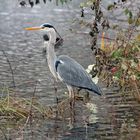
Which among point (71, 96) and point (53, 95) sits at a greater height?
point (71, 96)

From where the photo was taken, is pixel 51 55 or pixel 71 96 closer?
pixel 71 96

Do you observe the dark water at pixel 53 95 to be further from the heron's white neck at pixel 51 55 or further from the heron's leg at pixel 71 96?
the heron's white neck at pixel 51 55

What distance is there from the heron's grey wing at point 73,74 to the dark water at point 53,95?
435 millimetres

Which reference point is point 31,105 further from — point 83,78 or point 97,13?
point 97,13

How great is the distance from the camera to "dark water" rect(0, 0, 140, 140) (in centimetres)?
923

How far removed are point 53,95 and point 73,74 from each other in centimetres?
110

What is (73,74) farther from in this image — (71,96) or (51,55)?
(51,55)

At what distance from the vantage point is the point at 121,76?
1055cm

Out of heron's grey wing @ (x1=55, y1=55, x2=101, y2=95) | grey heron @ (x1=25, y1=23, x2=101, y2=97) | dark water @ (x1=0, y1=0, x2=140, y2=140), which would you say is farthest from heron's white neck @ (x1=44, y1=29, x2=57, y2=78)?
dark water @ (x1=0, y1=0, x2=140, y2=140)

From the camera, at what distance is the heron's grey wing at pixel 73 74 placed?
10.9 metres

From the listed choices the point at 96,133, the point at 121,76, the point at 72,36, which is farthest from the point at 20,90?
the point at 72,36

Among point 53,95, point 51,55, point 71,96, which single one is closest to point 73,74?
point 71,96

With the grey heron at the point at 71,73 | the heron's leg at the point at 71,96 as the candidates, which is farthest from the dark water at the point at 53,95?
the grey heron at the point at 71,73

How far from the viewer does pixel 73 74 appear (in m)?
11.1
